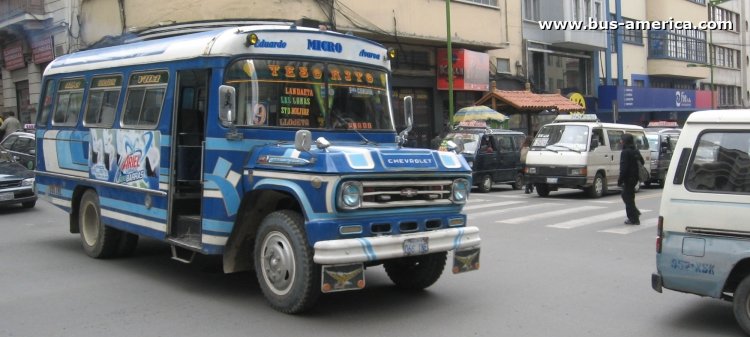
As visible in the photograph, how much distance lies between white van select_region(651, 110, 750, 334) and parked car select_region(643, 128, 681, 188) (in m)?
16.9

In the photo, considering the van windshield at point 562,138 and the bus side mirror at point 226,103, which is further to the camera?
the van windshield at point 562,138

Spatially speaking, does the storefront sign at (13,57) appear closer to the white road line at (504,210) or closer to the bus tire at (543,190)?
the bus tire at (543,190)

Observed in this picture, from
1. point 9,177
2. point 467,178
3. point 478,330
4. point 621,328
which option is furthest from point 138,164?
point 9,177

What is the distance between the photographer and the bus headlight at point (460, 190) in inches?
269

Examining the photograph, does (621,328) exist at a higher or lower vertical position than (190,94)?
lower

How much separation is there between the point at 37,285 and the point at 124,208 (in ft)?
4.20

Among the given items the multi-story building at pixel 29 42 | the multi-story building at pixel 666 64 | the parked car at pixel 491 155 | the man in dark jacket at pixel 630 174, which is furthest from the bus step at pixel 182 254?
the multi-story building at pixel 666 64

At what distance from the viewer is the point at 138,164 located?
8234mm

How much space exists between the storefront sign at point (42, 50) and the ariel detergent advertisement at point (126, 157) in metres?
20.7

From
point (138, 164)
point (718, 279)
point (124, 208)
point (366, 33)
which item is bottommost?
point (718, 279)

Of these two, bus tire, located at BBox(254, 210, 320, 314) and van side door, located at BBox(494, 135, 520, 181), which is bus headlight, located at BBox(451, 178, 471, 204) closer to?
bus tire, located at BBox(254, 210, 320, 314)

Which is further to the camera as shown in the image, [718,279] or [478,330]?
[478,330]

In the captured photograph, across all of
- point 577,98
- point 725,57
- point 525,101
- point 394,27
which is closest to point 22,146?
point 394,27

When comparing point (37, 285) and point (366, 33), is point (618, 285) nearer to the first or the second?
point (37, 285)
